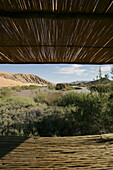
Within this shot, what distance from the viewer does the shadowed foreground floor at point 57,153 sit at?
3.87ft

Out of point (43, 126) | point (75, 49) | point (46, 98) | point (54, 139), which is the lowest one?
point (43, 126)

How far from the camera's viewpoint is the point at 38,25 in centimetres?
115

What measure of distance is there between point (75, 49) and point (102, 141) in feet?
3.97

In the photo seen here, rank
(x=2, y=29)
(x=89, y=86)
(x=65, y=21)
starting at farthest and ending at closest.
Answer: (x=89, y=86) → (x=2, y=29) → (x=65, y=21)

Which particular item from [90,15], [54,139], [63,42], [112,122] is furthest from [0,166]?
[112,122]

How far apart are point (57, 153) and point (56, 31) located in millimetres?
1308

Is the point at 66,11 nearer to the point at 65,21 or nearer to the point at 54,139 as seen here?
the point at 65,21

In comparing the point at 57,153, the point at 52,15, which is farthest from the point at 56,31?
the point at 57,153

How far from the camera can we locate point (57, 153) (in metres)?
1.30

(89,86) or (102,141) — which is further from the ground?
(89,86)

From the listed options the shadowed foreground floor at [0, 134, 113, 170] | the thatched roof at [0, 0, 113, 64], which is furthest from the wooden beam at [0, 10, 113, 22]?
the shadowed foreground floor at [0, 134, 113, 170]

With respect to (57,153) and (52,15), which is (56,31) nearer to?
(52,15)

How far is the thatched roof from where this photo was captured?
0.92m

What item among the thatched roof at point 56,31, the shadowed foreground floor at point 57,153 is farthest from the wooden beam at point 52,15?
the shadowed foreground floor at point 57,153
